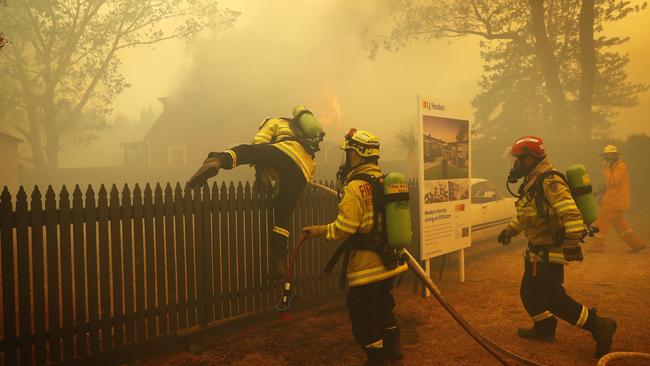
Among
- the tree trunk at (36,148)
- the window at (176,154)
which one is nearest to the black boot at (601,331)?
the tree trunk at (36,148)

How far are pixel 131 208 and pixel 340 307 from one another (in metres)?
3.09

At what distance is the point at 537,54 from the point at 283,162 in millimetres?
20586

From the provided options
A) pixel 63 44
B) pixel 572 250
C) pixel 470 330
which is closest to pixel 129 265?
pixel 470 330

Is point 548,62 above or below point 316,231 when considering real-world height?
above

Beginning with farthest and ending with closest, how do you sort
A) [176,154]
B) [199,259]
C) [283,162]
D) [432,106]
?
[176,154] < [432,106] < [283,162] < [199,259]

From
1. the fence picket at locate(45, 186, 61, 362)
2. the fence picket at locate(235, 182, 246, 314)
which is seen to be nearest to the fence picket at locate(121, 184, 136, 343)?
the fence picket at locate(45, 186, 61, 362)

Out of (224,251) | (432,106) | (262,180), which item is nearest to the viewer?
(224,251)

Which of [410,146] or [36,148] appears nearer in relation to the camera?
[410,146]

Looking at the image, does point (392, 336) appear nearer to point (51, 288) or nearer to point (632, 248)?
point (51, 288)

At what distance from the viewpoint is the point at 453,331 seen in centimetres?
504

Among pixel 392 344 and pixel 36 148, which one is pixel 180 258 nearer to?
pixel 392 344

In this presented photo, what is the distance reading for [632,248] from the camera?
944 centimetres

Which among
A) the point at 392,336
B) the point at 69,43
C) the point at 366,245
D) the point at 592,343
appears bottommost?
the point at 592,343

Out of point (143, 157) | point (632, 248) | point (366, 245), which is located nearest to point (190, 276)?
point (366, 245)
